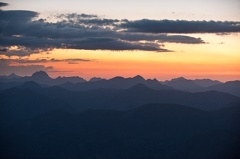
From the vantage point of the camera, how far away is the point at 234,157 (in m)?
192

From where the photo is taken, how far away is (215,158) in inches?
7859

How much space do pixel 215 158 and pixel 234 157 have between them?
→ 11.5 m
